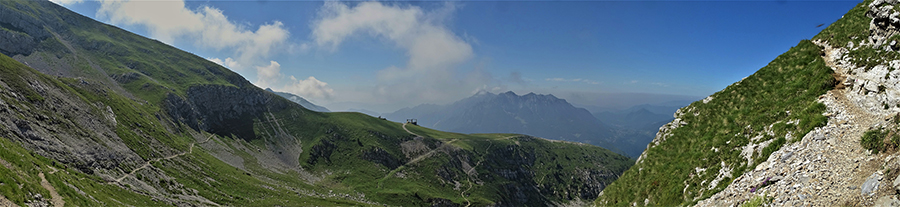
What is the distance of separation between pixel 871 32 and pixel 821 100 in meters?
9.05

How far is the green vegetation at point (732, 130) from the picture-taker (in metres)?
19.8

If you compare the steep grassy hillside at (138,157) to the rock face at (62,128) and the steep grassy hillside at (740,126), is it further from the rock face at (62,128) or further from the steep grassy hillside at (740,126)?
the steep grassy hillside at (740,126)

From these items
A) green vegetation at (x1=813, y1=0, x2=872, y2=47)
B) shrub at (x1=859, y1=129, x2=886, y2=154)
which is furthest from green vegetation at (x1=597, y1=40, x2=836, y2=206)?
shrub at (x1=859, y1=129, x2=886, y2=154)

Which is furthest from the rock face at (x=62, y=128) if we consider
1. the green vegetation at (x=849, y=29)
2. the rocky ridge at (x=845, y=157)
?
the green vegetation at (x=849, y=29)

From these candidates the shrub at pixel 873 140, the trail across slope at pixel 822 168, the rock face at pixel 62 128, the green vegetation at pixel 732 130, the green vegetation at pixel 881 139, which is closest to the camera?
the trail across slope at pixel 822 168

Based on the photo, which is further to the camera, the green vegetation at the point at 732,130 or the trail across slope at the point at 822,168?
the green vegetation at the point at 732,130

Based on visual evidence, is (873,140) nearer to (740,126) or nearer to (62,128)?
(740,126)

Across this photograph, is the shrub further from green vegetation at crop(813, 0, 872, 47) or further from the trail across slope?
green vegetation at crop(813, 0, 872, 47)

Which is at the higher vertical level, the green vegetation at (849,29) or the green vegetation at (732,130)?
the green vegetation at (849,29)

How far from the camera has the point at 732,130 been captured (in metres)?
24.2

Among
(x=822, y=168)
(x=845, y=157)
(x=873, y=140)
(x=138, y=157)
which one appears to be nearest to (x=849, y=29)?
(x=873, y=140)

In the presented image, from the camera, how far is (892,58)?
63.8ft

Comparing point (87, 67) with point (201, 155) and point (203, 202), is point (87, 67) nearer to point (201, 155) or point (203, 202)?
point (201, 155)

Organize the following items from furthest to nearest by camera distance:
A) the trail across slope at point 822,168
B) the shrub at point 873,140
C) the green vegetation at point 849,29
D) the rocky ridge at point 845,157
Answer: the green vegetation at point 849,29
the shrub at point 873,140
the trail across slope at point 822,168
the rocky ridge at point 845,157
